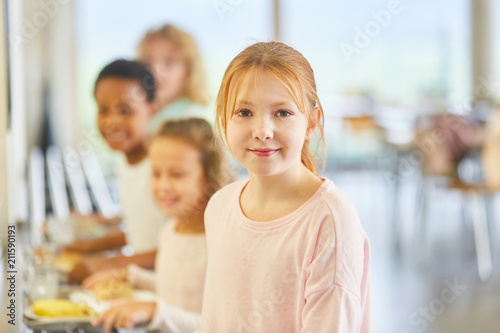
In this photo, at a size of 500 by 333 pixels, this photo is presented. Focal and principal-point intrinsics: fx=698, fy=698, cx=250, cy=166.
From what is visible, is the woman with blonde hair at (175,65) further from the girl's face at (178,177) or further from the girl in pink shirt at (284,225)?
the girl in pink shirt at (284,225)

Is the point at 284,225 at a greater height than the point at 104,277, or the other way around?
the point at 284,225

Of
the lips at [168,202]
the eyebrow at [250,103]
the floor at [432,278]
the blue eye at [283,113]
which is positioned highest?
Result: the eyebrow at [250,103]

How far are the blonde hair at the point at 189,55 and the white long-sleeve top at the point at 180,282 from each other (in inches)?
33.3

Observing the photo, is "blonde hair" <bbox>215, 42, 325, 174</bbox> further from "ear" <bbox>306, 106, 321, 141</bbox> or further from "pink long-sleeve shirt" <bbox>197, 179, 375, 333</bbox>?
"pink long-sleeve shirt" <bbox>197, 179, 375, 333</bbox>

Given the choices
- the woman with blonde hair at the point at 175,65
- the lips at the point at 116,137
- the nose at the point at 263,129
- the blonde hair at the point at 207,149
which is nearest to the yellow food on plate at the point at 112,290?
the blonde hair at the point at 207,149

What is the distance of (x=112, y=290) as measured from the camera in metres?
1.54

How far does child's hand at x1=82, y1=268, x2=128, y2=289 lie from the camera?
1.62 meters

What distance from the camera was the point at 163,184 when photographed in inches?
56.7

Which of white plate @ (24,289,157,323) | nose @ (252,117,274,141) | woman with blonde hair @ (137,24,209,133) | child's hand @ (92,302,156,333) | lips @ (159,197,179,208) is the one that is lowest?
white plate @ (24,289,157,323)

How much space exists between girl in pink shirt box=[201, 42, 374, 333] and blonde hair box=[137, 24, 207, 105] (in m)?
1.36

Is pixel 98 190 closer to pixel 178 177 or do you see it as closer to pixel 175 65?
pixel 175 65

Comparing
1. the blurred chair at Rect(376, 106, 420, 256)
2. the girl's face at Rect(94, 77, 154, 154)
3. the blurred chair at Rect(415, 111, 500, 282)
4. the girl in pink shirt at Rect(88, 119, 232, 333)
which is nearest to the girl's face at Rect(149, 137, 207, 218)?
the girl in pink shirt at Rect(88, 119, 232, 333)

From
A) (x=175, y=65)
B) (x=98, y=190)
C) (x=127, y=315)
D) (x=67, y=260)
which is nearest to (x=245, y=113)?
(x=127, y=315)

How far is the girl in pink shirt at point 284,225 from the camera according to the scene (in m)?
0.81
